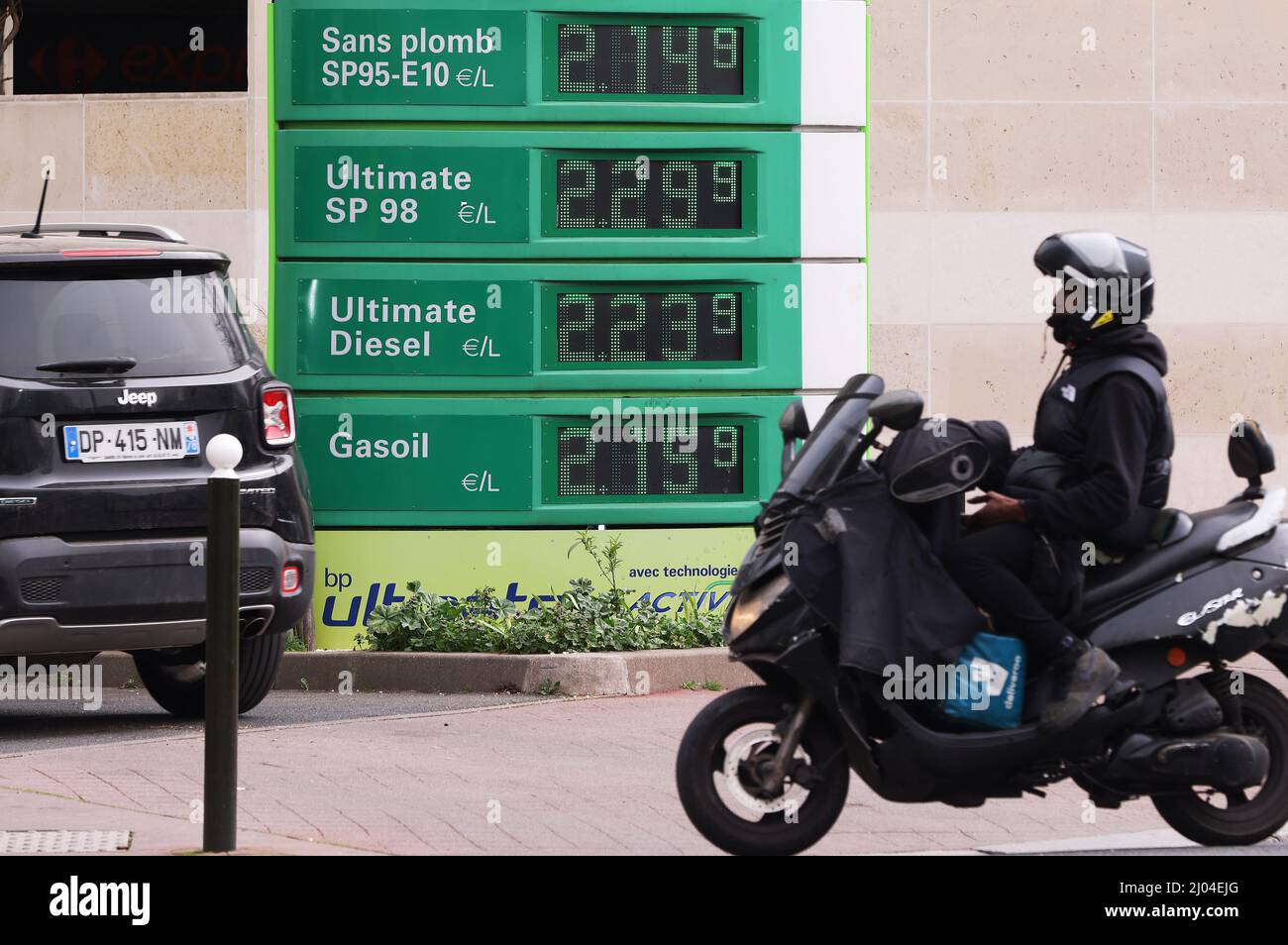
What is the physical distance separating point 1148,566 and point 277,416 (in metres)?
4.57

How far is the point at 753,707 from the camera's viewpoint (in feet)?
21.5

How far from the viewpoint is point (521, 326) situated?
12711 mm

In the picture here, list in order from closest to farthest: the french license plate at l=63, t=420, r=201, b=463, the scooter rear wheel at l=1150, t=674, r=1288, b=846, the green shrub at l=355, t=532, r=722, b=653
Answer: the scooter rear wheel at l=1150, t=674, r=1288, b=846, the french license plate at l=63, t=420, r=201, b=463, the green shrub at l=355, t=532, r=722, b=653

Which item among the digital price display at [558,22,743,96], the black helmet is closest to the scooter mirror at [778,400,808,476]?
the black helmet

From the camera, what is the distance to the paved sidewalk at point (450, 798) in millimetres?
7125

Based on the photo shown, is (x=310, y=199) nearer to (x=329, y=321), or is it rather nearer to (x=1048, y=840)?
(x=329, y=321)

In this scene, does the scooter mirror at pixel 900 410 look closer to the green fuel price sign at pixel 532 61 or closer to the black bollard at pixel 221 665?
the black bollard at pixel 221 665

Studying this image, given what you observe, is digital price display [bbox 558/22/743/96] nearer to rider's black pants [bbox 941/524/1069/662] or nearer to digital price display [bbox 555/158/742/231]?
digital price display [bbox 555/158/742/231]

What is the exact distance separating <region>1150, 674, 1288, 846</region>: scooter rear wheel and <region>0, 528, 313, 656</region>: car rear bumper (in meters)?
A: 4.35

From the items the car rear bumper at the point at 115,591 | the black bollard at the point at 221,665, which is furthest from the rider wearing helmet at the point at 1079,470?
the car rear bumper at the point at 115,591

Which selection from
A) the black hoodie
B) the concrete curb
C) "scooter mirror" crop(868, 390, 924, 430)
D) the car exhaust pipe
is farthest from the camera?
the concrete curb

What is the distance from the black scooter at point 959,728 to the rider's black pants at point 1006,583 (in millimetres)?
177

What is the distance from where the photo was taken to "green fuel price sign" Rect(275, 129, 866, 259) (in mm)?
12656

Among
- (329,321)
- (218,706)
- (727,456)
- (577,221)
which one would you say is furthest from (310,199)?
(218,706)
